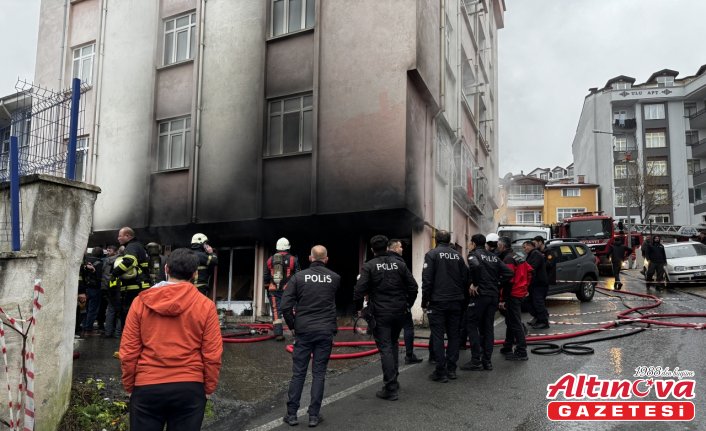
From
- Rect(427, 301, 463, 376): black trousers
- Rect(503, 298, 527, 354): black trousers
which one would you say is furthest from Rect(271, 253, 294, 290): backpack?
Rect(503, 298, 527, 354): black trousers

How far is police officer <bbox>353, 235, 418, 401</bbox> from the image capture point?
20.7 feet

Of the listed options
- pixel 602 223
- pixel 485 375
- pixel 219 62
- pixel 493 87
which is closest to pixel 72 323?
pixel 485 375

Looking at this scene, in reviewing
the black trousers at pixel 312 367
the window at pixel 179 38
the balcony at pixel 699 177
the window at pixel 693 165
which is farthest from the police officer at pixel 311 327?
the window at pixel 693 165

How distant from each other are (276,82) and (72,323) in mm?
9019

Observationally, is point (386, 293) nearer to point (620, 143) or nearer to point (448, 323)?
point (448, 323)

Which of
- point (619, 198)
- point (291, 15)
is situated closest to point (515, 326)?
point (291, 15)

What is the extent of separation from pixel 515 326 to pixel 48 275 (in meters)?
6.08

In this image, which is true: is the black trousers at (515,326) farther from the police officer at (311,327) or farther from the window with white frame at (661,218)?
the window with white frame at (661,218)

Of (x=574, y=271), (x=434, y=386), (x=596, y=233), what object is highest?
(x=596, y=233)

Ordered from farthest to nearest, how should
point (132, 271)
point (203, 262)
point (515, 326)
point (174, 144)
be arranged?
1. point (174, 144)
2. point (203, 262)
3. point (132, 271)
4. point (515, 326)

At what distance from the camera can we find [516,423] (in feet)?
16.6

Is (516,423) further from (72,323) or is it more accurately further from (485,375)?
(72,323)

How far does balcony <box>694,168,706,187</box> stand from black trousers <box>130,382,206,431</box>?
55.5 meters

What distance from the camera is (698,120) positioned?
162 ft
